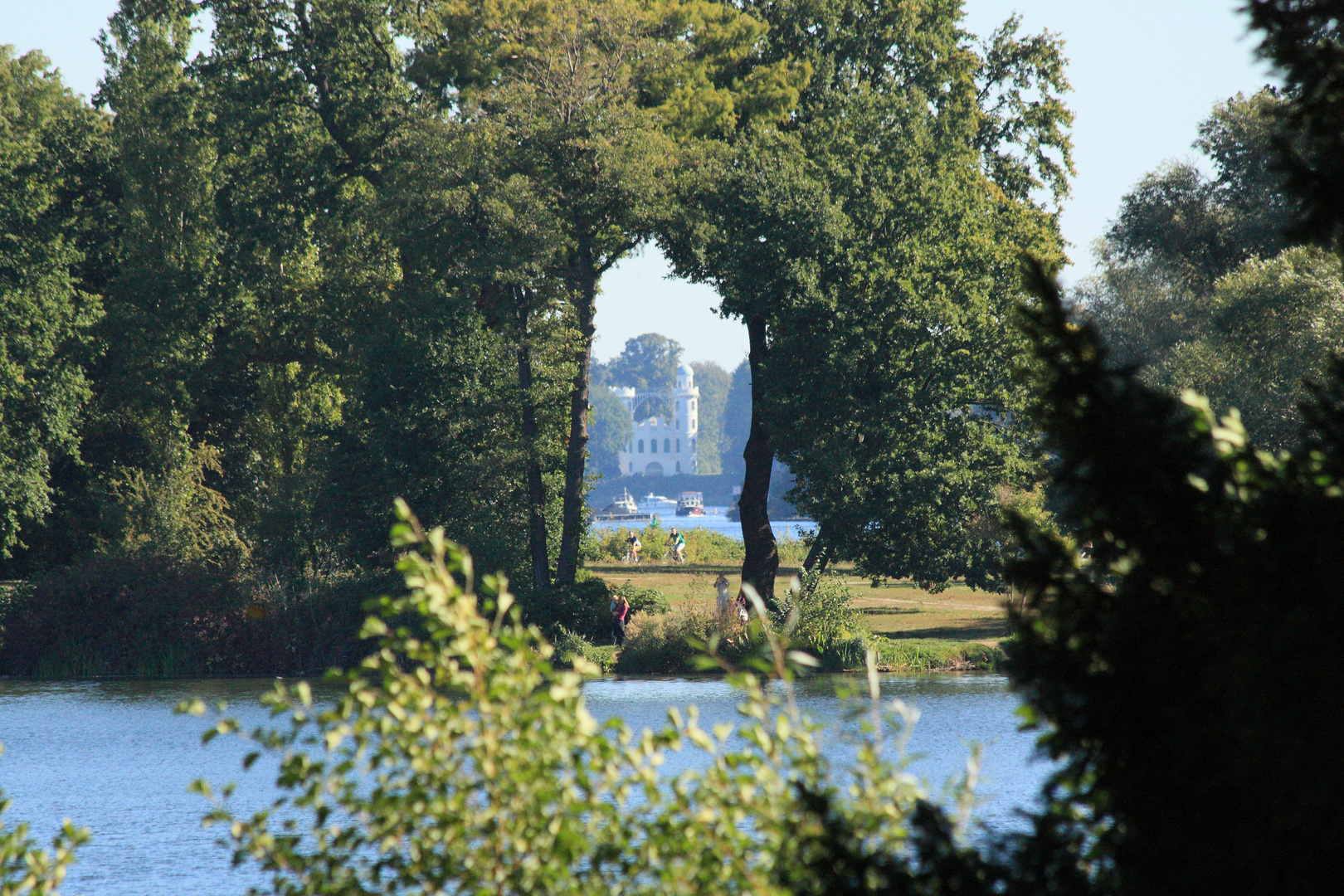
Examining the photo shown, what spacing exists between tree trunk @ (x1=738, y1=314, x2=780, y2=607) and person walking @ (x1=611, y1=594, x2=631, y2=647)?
12.2 ft

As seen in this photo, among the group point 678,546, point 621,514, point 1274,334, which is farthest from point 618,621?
point 621,514

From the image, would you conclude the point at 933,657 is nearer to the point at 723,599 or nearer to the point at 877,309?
the point at 723,599

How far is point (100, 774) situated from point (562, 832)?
609 inches

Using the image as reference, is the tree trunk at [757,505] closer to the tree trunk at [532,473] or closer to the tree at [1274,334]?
the tree trunk at [532,473]

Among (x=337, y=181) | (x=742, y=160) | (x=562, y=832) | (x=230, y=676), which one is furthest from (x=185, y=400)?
(x=562, y=832)

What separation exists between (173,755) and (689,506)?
475 ft

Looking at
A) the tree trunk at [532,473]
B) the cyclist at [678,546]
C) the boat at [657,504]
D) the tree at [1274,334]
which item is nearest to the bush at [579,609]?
the tree trunk at [532,473]

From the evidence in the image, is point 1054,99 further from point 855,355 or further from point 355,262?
point 355,262

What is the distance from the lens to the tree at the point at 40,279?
3219 cm

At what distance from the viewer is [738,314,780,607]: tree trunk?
3071 cm

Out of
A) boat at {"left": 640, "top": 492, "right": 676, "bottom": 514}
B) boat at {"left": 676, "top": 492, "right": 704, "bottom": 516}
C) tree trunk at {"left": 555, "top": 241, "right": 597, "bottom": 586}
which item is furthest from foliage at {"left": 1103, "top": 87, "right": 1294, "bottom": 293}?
boat at {"left": 640, "top": 492, "right": 676, "bottom": 514}

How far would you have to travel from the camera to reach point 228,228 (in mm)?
35344

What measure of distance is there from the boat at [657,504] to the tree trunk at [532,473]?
147575mm

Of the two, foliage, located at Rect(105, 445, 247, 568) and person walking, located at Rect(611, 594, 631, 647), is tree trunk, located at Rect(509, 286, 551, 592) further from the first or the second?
foliage, located at Rect(105, 445, 247, 568)
